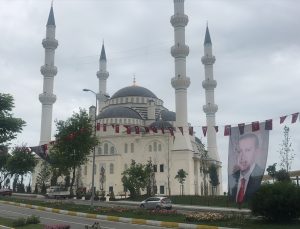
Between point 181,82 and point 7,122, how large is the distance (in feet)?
141

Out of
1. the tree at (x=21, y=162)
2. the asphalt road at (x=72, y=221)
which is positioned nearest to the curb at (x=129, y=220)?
the asphalt road at (x=72, y=221)

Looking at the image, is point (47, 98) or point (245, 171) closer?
point (245, 171)

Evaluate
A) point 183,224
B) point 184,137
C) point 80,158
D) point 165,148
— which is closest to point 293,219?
point 183,224

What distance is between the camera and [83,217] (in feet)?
90.6

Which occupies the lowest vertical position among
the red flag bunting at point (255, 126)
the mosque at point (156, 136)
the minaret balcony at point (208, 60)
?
the red flag bunting at point (255, 126)

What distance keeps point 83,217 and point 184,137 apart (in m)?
37.4

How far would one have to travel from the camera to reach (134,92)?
8388 cm

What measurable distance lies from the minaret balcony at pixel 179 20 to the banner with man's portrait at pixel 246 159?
40.9m

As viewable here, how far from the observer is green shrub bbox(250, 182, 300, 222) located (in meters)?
20.9

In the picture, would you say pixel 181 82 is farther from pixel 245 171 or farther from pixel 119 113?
pixel 245 171

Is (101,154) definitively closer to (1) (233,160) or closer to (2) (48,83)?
(2) (48,83)

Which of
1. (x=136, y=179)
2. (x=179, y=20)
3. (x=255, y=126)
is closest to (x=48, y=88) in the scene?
(x=179, y=20)

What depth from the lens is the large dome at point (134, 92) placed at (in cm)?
8362

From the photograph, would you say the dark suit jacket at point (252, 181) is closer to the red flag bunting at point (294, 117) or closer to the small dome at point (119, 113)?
the red flag bunting at point (294, 117)
